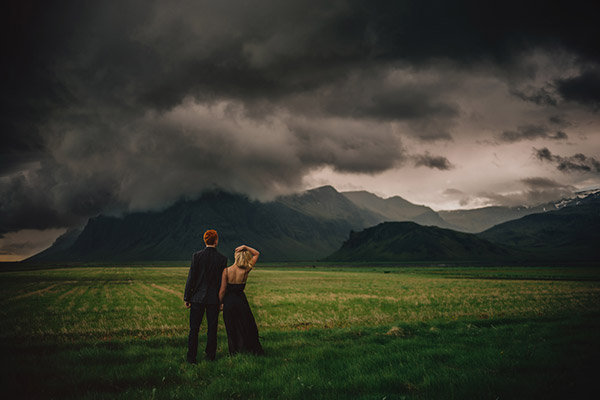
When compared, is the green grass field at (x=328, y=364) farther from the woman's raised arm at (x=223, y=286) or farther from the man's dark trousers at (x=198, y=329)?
the woman's raised arm at (x=223, y=286)

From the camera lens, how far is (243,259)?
31.5 feet

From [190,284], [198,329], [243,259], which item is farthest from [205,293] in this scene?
[243,259]

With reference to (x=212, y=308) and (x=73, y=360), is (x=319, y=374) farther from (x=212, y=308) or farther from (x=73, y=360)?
(x=73, y=360)

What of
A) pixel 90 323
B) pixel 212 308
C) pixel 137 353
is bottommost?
pixel 90 323

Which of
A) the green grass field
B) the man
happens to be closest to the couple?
the man

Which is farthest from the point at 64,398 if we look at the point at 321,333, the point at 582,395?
the point at 582,395

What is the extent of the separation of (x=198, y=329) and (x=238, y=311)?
1.23 metres

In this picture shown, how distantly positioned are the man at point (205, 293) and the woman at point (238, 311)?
0.34 metres

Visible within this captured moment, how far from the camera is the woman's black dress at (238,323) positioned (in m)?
9.39

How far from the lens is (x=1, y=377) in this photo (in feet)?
24.5

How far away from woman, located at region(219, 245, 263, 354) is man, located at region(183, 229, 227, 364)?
343 millimetres

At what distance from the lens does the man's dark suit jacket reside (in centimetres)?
897

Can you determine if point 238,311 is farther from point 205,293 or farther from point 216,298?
point 205,293

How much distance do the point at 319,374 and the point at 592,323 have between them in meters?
14.1
